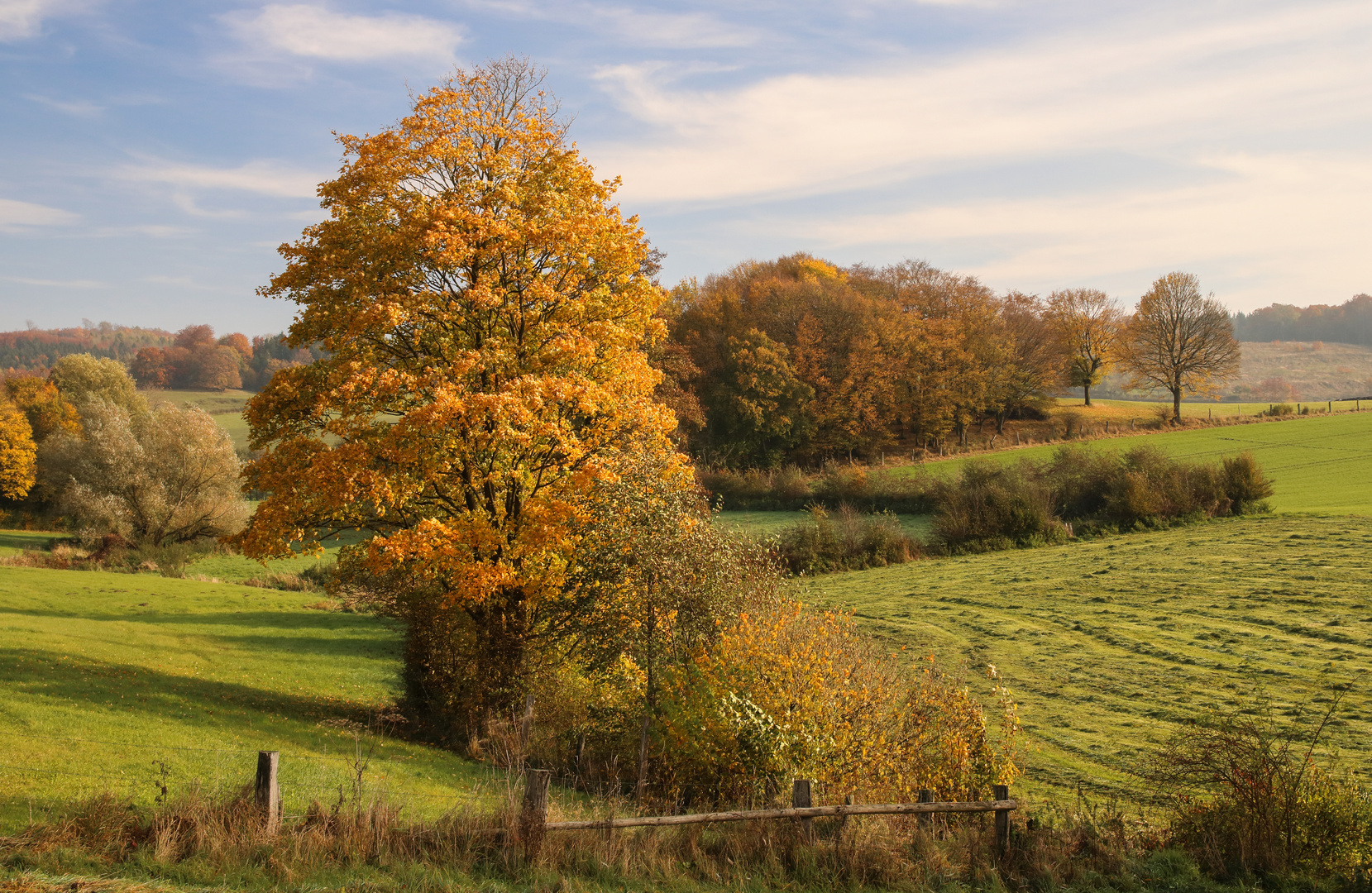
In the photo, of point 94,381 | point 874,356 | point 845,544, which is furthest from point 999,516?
point 94,381

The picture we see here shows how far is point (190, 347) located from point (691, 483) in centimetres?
14222

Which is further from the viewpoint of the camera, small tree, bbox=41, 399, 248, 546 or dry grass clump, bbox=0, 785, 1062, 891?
small tree, bbox=41, 399, 248, 546

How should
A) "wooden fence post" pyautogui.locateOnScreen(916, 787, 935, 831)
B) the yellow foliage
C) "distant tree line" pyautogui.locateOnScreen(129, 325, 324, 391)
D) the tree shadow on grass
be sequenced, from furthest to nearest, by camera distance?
"distant tree line" pyautogui.locateOnScreen(129, 325, 324, 391) → the tree shadow on grass → the yellow foliage → "wooden fence post" pyautogui.locateOnScreen(916, 787, 935, 831)

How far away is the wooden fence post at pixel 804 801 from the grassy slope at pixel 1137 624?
25.5 ft

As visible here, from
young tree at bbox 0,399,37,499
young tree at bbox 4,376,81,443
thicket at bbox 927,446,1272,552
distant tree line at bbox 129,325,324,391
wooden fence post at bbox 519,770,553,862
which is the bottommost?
thicket at bbox 927,446,1272,552

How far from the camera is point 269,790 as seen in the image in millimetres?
9555

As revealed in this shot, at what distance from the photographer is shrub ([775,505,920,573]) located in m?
50.0

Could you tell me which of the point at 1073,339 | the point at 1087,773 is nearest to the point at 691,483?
the point at 1087,773

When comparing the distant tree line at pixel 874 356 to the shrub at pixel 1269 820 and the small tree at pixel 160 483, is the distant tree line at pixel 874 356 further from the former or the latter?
the shrub at pixel 1269 820

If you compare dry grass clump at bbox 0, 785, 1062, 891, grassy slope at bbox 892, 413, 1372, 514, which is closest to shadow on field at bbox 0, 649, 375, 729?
dry grass clump at bbox 0, 785, 1062, 891

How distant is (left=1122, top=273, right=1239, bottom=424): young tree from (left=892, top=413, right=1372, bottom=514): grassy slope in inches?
359

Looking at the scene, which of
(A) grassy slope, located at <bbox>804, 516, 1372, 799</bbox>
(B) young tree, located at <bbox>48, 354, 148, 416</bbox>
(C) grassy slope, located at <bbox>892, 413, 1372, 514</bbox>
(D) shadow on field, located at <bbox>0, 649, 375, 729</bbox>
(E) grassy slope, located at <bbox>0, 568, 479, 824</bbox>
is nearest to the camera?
(E) grassy slope, located at <bbox>0, 568, 479, 824</bbox>

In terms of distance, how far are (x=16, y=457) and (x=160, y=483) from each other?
28229 mm

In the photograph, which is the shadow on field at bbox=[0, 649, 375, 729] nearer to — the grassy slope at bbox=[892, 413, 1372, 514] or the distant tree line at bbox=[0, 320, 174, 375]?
the grassy slope at bbox=[892, 413, 1372, 514]
